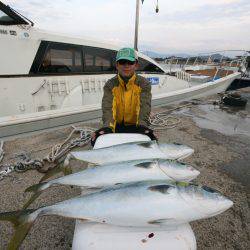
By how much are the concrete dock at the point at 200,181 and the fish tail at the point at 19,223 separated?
0.90m

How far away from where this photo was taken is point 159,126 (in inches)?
275

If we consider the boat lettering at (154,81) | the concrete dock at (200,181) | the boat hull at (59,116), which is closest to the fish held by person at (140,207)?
the concrete dock at (200,181)

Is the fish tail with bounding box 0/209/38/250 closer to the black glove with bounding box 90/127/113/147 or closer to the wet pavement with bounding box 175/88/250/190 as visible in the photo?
the black glove with bounding box 90/127/113/147

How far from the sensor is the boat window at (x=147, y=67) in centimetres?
883

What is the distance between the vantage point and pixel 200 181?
13.6ft

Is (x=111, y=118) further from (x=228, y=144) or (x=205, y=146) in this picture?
(x=228, y=144)

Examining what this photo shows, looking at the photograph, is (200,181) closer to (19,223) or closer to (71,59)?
(19,223)

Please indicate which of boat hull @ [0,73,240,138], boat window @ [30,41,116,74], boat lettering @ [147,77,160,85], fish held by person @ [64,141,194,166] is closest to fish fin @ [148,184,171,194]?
fish held by person @ [64,141,194,166]

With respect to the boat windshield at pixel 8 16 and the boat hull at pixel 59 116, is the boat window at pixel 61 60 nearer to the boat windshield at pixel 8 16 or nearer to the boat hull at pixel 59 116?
the boat windshield at pixel 8 16

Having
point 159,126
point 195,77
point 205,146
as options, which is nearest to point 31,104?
point 159,126

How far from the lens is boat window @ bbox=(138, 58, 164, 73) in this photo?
8.83 metres

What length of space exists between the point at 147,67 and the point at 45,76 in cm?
364

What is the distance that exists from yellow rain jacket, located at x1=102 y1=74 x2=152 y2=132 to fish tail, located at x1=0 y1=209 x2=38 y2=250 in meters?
2.30

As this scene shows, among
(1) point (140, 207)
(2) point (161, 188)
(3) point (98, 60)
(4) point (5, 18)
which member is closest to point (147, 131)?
(2) point (161, 188)
